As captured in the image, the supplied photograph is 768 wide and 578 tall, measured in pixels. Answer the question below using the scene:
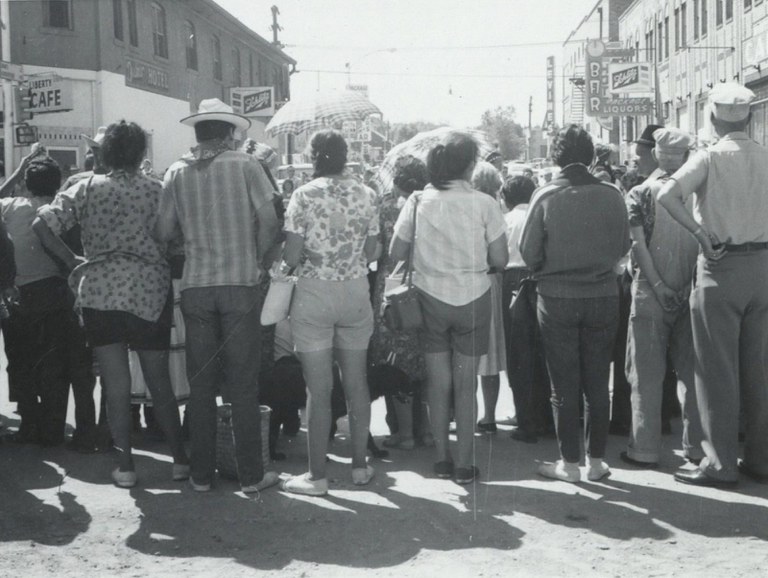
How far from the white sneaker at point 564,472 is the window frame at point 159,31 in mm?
24931

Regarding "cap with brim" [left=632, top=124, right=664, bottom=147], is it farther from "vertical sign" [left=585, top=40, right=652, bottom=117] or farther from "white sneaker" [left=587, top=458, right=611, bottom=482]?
"vertical sign" [left=585, top=40, right=652, bottom=117]

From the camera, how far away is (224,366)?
5395 millimetres

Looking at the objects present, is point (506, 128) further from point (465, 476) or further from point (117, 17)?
point (465, 476)

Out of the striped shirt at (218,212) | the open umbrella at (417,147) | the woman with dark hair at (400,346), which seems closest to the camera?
the striped shirt at (218,212)

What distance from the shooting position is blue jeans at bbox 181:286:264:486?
531 cm

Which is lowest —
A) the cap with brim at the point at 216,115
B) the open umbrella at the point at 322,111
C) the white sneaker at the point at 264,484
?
the white sneaker at the point at 264,484

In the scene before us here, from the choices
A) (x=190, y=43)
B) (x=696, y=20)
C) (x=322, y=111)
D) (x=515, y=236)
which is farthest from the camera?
(x=696, y=20)

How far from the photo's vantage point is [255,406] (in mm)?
5430

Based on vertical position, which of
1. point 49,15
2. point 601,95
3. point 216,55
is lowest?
point 601,95

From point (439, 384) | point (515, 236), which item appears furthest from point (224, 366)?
point (515, 236)

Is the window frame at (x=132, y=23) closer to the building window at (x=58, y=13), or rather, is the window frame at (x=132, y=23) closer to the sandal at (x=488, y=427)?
the building window at (x=58, y=13)

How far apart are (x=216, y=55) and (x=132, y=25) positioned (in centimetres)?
874

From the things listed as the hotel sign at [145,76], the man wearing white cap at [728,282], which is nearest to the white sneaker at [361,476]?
the man wearing white cap at [728,282]

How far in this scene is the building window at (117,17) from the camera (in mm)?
25133
